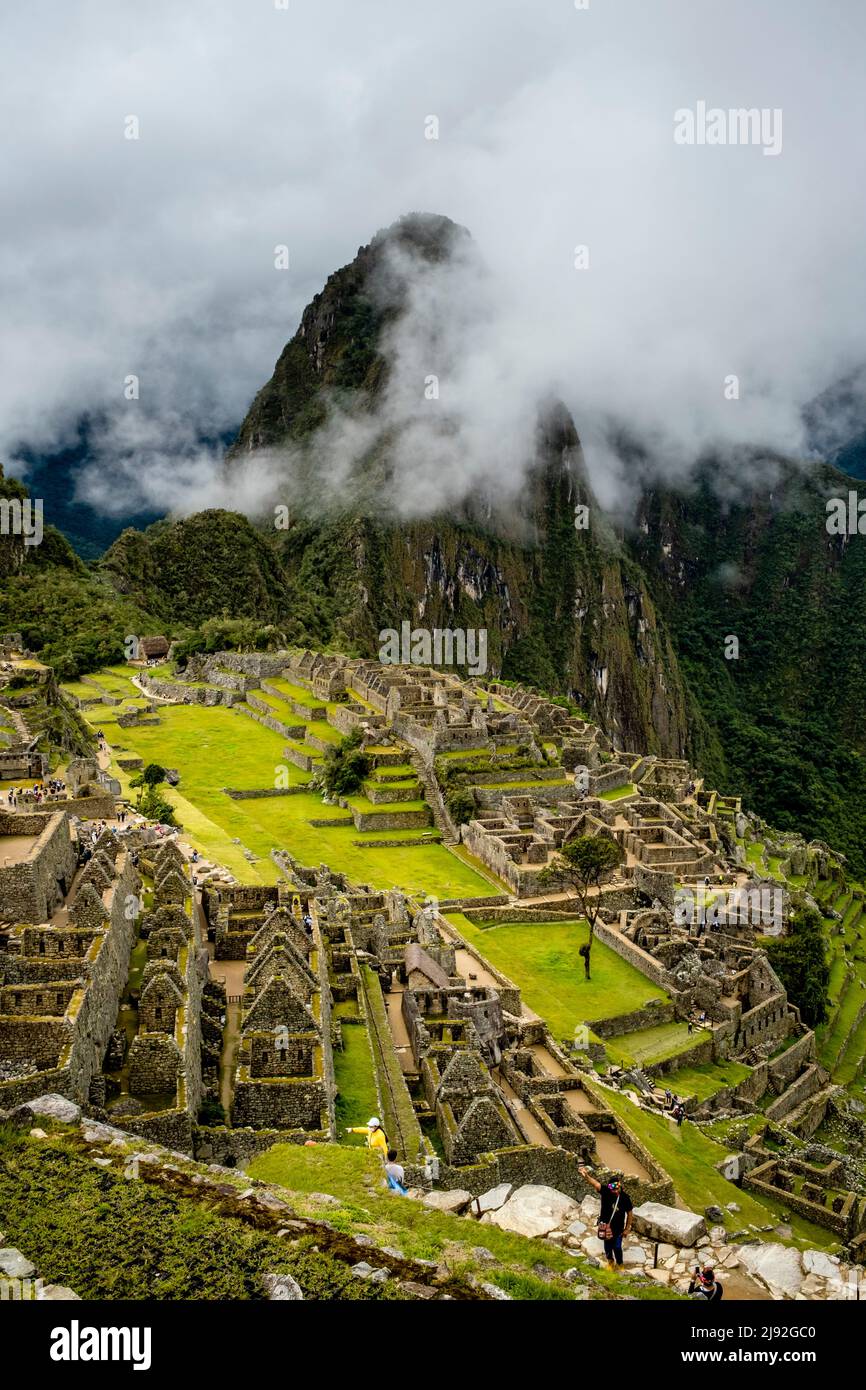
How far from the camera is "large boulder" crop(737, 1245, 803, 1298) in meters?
11.1

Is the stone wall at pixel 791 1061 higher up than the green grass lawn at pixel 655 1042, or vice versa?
the green grass lawn at pixel 655 1042

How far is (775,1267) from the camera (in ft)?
37.7

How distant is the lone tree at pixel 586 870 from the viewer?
113 feet

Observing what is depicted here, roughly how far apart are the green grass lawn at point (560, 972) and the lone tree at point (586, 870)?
650 mm

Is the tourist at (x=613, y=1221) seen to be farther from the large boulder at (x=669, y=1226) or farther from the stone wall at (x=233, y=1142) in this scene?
the stone wall at (x=233, y=1142)

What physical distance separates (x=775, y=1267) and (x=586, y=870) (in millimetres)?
23197

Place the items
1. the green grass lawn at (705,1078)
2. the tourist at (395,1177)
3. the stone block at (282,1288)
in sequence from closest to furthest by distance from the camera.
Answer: the stone block at (282,1288) → the tourist at (395,1177) → the green grass lawn at (705,1078)

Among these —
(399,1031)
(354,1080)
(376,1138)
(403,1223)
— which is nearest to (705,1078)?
(399,1031)

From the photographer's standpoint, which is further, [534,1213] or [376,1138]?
[376,1138]

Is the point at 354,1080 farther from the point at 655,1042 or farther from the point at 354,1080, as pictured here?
the point at 655,1042

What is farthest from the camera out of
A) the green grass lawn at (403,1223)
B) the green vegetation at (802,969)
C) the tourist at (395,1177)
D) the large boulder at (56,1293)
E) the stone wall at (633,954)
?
the green vegetation at (802,969)

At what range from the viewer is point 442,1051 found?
18.0 metres

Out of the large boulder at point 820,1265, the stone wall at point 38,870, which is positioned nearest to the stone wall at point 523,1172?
the large boulder at point 820,1265
